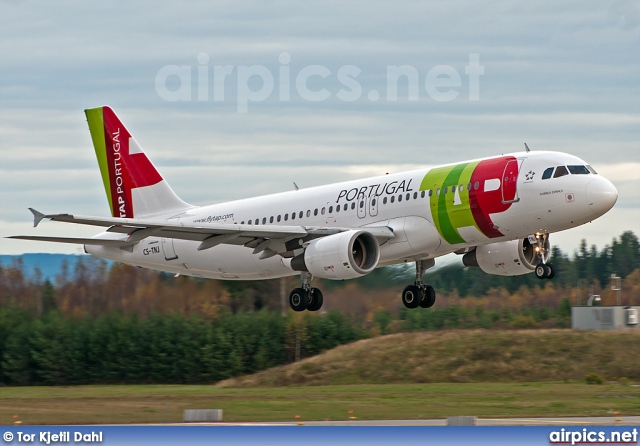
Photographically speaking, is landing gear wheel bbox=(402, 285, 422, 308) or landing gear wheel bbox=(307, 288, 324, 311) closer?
landing gear wheel bbox=(307, 288, 324, 311)

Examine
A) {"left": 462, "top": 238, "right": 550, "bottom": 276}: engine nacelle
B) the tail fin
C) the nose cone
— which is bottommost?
{"left": 462, "top": 238, "right": 550, "bottom": 276}: engine nacelle

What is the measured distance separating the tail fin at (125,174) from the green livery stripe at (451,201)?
1377cm

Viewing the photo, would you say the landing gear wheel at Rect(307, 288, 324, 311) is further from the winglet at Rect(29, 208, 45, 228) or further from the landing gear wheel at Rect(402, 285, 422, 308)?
the winglet at Rect(29, 208, 45, 228)

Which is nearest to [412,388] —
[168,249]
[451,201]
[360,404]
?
[360,404]

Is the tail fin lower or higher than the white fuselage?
higher

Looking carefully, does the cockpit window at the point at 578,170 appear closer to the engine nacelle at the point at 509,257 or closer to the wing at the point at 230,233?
the engine nacelle at the point at 509,257

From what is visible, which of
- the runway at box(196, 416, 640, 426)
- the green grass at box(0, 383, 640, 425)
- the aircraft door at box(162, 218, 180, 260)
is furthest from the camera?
the aircraft door at box(162, 218, 180, 260)

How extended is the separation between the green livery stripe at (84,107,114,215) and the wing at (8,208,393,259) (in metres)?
8.34

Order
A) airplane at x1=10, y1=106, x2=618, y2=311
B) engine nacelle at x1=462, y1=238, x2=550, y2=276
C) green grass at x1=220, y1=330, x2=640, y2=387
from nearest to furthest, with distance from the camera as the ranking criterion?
1. airplane at x1=10, y1=106, x2=618, y2=311
2. engine nacelle at x1=462, y1=238, x2=550, y2=276
3. green grass at x1=220, y1=330, x2=640, y2=387

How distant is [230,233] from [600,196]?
12285 millimetres

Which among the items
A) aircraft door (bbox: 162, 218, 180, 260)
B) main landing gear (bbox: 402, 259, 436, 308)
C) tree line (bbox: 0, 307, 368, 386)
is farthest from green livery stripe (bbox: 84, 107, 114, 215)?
main landing gear (bbox: 402, 259, 436, 308)

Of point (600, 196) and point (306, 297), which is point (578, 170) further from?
point (306, 297)

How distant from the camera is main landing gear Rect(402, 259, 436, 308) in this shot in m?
43.4

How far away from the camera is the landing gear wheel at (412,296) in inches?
1713
